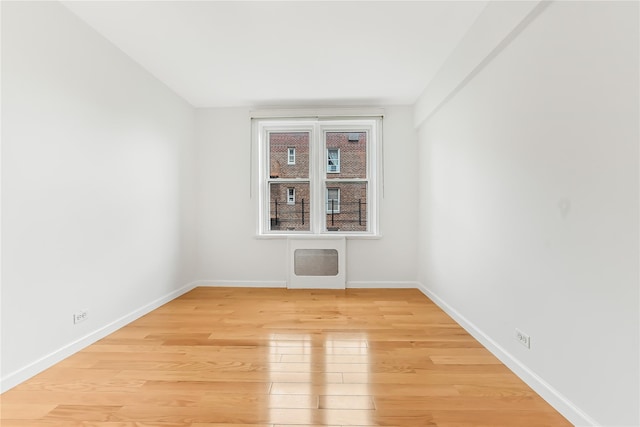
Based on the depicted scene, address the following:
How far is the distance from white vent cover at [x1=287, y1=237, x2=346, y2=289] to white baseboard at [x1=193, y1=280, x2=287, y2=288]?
0.17 metres

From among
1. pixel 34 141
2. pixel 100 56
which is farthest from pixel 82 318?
pixel 100 56

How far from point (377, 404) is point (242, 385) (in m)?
0.79

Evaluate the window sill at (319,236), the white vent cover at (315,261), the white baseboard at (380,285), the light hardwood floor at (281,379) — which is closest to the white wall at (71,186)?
the light hardwood floor at (281,379)

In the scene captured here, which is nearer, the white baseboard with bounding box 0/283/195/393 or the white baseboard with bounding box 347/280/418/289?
the white baseboard with bounding box 0/283/195/393

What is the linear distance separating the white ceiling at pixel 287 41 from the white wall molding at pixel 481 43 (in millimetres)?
89

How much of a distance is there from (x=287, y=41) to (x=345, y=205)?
8.00 feet

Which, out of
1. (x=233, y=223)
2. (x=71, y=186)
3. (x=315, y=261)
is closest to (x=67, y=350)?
(x=71, y=186)

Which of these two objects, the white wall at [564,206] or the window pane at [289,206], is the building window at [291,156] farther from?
the white wall at [564,206]

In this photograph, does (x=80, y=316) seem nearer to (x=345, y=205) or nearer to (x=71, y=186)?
(x=71, y=186)

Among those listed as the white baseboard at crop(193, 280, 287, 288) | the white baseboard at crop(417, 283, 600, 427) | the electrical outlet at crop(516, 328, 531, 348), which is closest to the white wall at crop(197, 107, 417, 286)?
the white baseboard at crop(193, 280, 287, 288)

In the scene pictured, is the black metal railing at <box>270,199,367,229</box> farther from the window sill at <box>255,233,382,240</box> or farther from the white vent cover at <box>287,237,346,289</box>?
the white vent cover at <box>287,237,346,289</box>

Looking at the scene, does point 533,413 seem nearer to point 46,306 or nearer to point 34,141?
point 46,306

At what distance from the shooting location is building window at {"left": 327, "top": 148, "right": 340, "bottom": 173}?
482 centimetres

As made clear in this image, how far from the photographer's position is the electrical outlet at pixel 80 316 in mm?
2500
